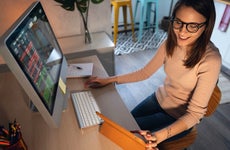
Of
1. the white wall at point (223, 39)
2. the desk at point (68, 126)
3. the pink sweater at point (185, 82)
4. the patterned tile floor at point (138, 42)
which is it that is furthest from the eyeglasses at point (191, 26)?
the patterned tile floor at point (138, 42)

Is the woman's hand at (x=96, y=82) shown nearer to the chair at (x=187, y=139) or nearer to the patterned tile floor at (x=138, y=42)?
the chair at (x=187, y=139)

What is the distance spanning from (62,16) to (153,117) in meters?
1.40

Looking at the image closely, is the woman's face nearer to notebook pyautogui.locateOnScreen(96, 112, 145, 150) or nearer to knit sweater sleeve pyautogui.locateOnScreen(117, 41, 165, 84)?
knit sweater sleeve pyautogui.locateOnScreen(117, 41, 165, 84)

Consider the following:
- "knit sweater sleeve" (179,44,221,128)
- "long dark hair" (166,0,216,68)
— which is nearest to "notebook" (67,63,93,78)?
"long dark hair" (166,0,216,68)

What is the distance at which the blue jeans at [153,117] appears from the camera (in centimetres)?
114

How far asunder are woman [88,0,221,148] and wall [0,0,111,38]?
3.37ft

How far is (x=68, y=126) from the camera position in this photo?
928 millimetres

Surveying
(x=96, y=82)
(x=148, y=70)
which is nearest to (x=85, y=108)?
(x=96, y=82)

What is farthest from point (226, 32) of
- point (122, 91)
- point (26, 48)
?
point (26, 48)

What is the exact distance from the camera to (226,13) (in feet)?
8.77

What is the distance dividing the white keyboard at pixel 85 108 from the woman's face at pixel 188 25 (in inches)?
23.2

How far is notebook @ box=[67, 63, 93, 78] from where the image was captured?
1286mm

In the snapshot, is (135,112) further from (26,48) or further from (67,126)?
(26,48)

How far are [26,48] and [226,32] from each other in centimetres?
287
